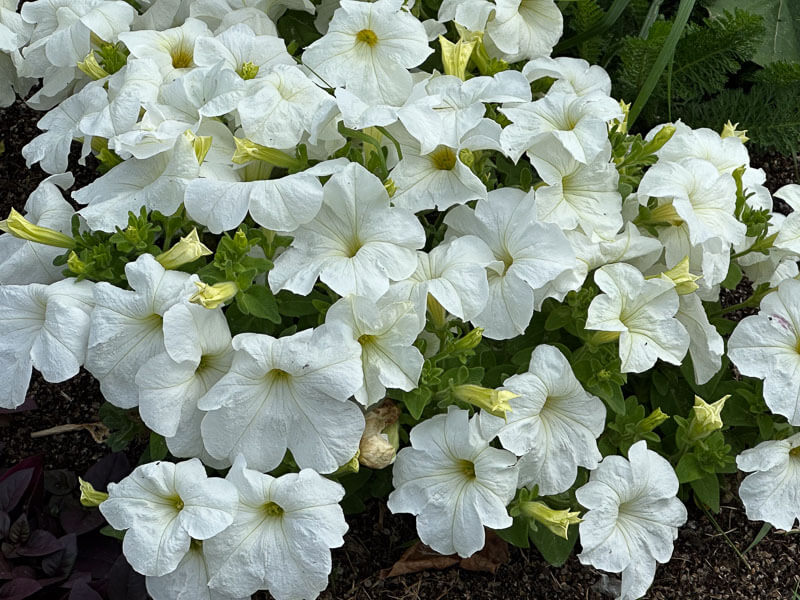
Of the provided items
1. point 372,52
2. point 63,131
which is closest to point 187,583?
point 63,131

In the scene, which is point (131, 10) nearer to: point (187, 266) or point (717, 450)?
point (187, 266)

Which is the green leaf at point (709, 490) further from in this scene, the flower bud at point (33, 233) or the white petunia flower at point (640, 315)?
the flower bud at point (33, 233)

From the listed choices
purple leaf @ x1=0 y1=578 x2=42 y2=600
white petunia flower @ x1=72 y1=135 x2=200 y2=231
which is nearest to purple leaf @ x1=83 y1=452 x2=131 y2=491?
purple leaf @ x1=0 y1=578 x2=42 y2=600

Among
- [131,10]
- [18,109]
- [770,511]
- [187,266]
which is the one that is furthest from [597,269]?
[18,109]

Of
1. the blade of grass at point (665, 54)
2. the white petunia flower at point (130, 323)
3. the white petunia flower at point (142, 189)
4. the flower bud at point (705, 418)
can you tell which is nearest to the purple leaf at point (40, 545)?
the white petunia flower at point (130, 323)

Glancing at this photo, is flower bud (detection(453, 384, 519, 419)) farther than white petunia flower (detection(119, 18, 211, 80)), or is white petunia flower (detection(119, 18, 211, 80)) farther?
white petunia flower (detection(119, 18, 211, 80))

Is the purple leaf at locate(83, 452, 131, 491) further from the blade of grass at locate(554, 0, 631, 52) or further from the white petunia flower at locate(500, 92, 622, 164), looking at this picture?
the blade of grass at locate(554, 0, 631, 52)
